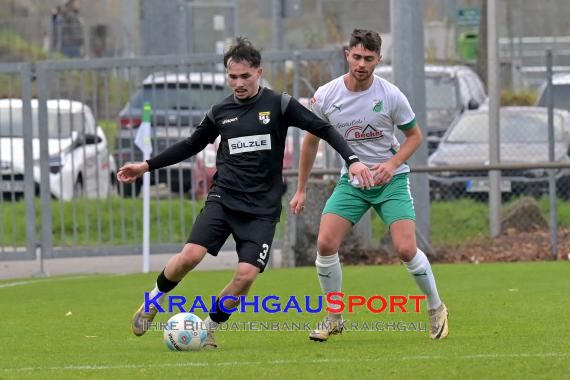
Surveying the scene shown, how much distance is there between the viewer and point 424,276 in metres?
9.22

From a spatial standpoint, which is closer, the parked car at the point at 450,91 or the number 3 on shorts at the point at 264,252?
the number 3 on shorts at the point at 264,252

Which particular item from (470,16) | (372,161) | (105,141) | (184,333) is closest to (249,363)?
(184,333)

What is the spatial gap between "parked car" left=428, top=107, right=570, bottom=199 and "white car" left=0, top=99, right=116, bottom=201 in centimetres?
404

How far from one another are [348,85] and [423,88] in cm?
670

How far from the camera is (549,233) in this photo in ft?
54.1

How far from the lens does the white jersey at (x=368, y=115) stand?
9.16 metres

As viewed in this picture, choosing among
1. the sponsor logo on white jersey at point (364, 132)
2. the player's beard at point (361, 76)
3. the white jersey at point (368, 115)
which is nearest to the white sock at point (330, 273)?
the white jersey at point (368, 115)

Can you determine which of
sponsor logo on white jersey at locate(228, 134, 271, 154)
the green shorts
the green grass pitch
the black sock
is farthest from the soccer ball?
the green shorts

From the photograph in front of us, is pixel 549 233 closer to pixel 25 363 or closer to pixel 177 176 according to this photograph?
pixel 177 176

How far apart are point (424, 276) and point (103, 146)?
760 centimetres

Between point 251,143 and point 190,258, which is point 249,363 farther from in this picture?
point 251,143

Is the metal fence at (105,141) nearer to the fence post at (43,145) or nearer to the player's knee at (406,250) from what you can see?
the fence post at (43,145)

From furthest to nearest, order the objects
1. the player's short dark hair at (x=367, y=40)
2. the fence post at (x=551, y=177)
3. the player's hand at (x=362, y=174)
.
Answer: the fence post at (x=551, y=177) < the player's short dark hair at (x=367, y=40) < the player's hand at (x=362, y=174)

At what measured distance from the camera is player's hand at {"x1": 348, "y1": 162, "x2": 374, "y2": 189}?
28.2ft
